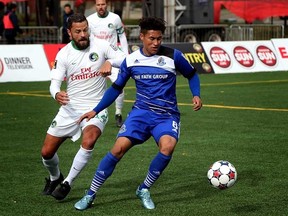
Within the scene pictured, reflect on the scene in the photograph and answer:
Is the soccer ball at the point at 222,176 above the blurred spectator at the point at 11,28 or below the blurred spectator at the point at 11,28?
above

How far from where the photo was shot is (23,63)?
26.6 metres

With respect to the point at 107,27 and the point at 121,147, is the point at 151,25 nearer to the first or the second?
the point at 121,147

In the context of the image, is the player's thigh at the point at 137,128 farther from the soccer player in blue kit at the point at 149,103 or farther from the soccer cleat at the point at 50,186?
the soccer cleat at the point at 50,186

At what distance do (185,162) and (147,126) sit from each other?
10.4 ft

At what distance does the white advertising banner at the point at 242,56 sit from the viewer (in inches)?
1158

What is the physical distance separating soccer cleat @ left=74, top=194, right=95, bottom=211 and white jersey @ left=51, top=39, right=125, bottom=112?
3.89ft

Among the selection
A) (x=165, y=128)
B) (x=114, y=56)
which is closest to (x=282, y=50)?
(x=114, y=56)

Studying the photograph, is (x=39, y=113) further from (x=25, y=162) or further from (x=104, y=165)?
(x=104, y=165)

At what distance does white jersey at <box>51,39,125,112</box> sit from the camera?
33.8ft

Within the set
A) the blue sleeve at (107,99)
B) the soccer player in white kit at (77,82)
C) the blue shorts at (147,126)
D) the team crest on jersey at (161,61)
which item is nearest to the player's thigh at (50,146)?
the soccer player in white kit at (77,82)

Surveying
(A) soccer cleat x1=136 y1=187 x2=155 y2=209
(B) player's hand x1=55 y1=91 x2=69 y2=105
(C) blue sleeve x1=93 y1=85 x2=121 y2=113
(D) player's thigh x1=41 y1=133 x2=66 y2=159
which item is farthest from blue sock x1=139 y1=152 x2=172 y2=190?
(D) player's thigh x1=41 y1=133 x2=66 y2=159

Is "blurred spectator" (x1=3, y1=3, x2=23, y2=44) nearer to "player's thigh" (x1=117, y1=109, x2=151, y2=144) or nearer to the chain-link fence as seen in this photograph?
the chain-link fence

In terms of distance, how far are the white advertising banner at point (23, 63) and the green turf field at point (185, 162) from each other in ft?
13.4

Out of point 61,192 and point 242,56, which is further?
point 242,56
